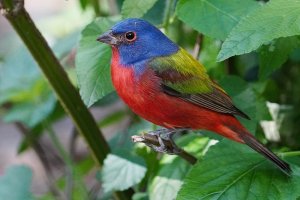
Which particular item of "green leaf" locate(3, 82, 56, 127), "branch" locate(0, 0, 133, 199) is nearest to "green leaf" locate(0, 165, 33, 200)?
"green leaf" locate(3, 82, 56, 127)

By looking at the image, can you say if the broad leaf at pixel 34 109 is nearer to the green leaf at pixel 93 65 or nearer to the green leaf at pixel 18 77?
the green leaf at pixel 18 77

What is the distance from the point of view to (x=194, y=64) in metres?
2.36

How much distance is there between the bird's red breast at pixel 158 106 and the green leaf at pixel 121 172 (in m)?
0.37

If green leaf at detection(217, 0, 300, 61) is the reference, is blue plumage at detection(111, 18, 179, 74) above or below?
below

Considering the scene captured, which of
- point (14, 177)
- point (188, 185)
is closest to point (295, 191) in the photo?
point (188, 185)

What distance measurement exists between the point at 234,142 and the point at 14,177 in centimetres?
132

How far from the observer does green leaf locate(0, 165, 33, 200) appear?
329 cm

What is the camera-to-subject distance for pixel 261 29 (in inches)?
78.9

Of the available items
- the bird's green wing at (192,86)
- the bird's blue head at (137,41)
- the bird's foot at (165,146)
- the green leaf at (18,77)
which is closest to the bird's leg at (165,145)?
the bird's foot at (165,146)

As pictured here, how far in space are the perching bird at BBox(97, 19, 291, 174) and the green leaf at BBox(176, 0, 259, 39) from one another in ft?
0.48

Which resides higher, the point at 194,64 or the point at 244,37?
the point at 244,37

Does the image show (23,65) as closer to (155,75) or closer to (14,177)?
(14,177)

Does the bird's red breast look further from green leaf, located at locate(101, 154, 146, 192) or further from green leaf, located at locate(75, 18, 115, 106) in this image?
green leaf, located at locate(101, 154, 146, 192)

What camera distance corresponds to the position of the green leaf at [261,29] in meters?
1.97
